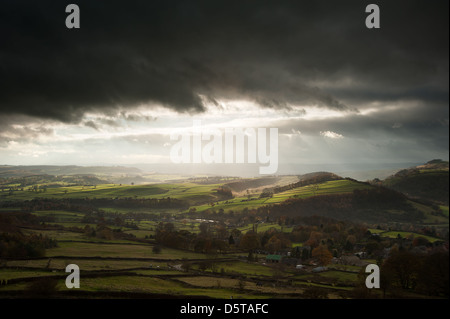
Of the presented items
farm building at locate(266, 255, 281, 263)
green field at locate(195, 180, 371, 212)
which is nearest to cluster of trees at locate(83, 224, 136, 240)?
farm building at locate(266, 255, 281, 263)

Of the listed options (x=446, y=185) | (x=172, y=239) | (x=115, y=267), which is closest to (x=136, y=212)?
(x=172, y=239)

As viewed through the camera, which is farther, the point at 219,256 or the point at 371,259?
the point at 219,256

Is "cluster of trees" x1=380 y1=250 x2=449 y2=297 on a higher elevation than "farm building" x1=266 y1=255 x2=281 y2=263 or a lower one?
higher

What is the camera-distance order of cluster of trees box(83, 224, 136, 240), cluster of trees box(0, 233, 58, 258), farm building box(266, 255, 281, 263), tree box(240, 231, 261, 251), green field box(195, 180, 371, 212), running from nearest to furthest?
1. cluster of trees box(0, 233, 58, 258)
2. farm building box(266, 255, 281, 263)
3. tree box(240, 231, 261, 251)
4. cluster of trees box(83, 224, 136, 240)
5. green field box(195, 180, 371, 212)

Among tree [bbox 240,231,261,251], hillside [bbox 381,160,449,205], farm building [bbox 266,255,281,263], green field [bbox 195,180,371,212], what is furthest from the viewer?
green field [bbox 195,180,371,212]

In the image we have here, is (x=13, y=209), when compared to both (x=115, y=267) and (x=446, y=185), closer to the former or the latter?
(x=115, y=267)

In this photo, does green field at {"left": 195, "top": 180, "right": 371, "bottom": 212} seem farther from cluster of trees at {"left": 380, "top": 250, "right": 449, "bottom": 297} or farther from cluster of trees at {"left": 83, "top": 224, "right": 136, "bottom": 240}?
cluster of trees at {"left": 83, "top": 224, "right": 136, "bottom": 240}

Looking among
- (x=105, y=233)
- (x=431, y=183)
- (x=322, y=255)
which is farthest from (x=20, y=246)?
(x=431, y=183)
